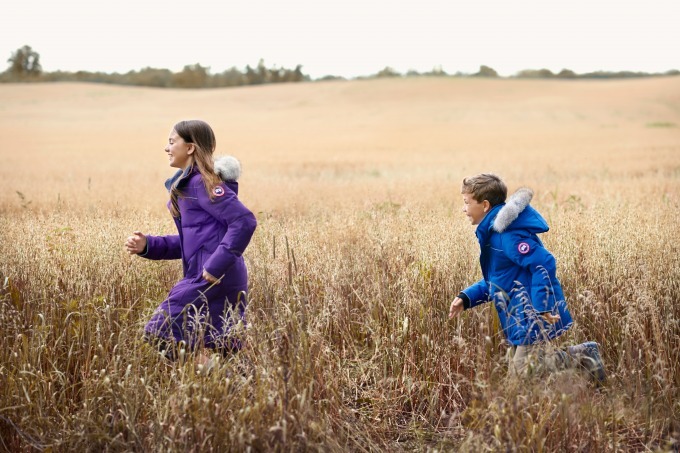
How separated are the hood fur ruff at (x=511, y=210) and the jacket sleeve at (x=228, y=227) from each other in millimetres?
1335

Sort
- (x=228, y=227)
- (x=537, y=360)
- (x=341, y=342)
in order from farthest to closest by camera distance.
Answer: (x=341, y=342)
(x=228, y=227)
(x=537, y=360)

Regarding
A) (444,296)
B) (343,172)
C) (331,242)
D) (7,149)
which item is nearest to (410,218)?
(331,242)

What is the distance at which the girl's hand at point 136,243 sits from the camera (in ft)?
13.7

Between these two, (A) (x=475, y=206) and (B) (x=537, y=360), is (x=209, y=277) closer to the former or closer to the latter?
(A) (x=475, y=206)

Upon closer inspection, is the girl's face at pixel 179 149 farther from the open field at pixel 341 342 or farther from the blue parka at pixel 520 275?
the blue parka at pixel 520 275

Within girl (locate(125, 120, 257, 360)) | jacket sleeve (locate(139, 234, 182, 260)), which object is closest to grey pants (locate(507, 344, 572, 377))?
girl (locate(125, 120, 257, 360))

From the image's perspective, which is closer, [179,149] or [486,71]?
[179,149]

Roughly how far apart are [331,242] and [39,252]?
2.51 meters

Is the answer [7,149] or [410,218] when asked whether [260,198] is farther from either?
[7,149]

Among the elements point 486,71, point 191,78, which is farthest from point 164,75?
point 486,71

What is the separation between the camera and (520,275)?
12.9ft

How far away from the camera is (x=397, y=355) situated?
4145 mm

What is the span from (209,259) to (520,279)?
1.72 metres

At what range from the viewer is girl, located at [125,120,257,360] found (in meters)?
Answer: 3.87
